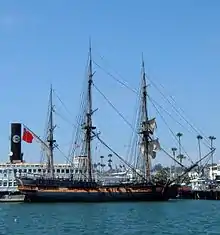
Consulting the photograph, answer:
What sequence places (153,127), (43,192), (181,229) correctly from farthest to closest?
1. (153,127)
2. (43,192)
3. (181,229)

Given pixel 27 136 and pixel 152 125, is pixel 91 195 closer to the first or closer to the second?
pixel 152 125

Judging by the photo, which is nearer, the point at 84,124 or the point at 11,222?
the point at 11,222

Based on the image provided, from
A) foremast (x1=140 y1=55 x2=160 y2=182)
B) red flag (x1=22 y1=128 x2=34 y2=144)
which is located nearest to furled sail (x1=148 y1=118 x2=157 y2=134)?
foremast (x1=140 y1=55 x2=160 y2=182)

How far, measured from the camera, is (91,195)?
122 metres

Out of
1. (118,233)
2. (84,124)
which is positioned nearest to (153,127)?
(84,124)

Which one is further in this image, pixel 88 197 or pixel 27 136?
pixel 27 136

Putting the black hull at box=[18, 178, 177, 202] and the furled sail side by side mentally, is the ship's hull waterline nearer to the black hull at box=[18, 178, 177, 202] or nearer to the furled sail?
the black hull at box=[18, 178, 177, 202]

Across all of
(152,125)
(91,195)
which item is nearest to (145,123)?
(152,125)

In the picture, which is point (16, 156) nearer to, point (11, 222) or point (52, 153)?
point (52, 153)

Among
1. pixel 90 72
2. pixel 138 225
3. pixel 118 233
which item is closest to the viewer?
pixel 118 233

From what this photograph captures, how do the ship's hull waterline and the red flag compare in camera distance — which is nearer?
the ship's hull waterline

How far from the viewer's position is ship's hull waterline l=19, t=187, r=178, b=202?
120500 mm

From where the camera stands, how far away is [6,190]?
155250 millimetres

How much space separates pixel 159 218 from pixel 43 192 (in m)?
51.6
